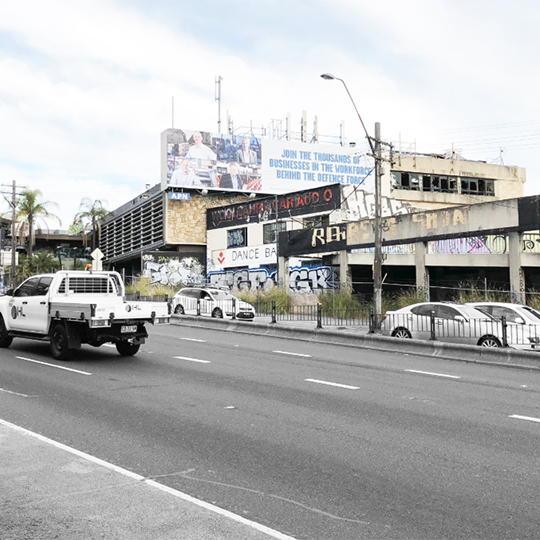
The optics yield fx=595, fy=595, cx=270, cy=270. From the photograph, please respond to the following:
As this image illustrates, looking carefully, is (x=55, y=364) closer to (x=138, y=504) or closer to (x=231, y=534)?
(x=138, y=504)

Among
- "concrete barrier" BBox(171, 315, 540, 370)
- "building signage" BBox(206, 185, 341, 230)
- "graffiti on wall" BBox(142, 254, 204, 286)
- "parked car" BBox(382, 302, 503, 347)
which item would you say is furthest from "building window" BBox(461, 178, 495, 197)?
"parked car" BBox(382, 302, 503, 347)

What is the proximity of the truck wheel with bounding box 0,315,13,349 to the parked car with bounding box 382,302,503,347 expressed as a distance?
11.3 m

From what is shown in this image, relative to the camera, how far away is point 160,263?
51469 millimetres

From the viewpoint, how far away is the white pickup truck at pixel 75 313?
13.3 meters

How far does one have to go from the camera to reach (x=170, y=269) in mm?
51656

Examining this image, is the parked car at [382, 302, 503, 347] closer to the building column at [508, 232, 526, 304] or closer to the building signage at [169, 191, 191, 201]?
the building column at [508, 232, 526, 304]

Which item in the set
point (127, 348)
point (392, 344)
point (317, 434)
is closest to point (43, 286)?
point (127, 348)

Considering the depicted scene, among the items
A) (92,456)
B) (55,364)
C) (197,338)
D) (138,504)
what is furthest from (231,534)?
(197,338)

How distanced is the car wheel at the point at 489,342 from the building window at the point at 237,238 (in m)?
33.3

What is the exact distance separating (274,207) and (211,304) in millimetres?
18906

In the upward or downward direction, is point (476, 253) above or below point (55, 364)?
above

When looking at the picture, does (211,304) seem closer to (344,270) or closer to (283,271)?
(344,270)

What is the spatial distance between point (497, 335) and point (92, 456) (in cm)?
1278

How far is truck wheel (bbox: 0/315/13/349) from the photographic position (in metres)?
15.5
